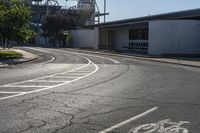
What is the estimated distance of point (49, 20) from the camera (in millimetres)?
120188

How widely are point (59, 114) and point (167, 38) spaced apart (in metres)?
48.1

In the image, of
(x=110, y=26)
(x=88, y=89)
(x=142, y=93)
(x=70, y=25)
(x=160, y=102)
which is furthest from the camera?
(x=70, y=25)

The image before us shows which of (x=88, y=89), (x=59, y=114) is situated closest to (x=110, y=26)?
(x=88, y=89)

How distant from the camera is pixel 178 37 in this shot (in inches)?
2228

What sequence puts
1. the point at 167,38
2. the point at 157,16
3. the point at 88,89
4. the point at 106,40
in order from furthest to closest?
the point at 106,40, the point at 157,16, the point at 167,38, the point at 88,89

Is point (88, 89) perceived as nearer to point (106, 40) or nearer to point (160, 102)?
point (160, 102)

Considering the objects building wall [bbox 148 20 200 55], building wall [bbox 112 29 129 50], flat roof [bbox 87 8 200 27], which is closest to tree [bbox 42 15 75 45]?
building wall [bbox 112 29 129 50]

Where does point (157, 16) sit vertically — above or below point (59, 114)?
above

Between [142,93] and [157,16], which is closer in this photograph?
[142,93]

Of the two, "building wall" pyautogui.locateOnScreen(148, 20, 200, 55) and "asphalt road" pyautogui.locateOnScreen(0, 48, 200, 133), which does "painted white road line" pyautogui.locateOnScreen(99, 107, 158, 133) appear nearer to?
"asphalt road" pyautogui.locateOnScreen(0, 48, 200, 133)

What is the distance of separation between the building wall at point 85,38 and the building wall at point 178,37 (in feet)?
102

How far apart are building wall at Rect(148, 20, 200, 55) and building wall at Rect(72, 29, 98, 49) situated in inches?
1221

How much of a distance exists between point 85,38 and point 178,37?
45.2 meters

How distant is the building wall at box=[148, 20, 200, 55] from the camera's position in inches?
2213
